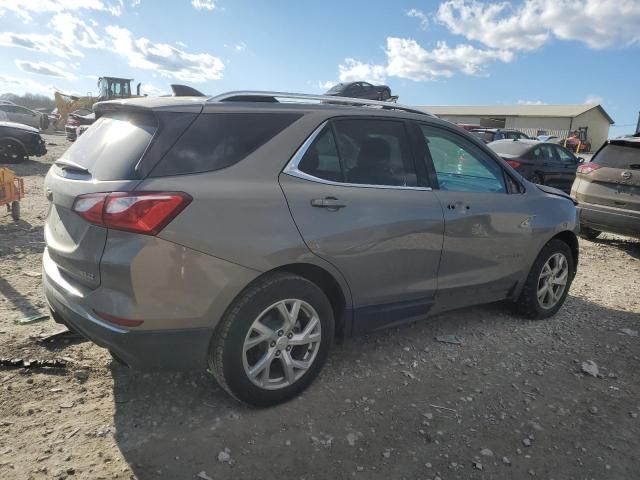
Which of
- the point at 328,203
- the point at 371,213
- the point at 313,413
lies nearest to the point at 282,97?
the point at 328,203

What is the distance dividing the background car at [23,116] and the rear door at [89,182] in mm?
30588

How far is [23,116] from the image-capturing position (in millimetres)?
30734

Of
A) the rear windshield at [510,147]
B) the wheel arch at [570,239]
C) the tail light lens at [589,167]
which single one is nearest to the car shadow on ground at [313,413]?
the wheel arch at [570,239]

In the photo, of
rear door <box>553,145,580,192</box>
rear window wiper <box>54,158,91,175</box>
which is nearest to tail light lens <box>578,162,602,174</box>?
rear door <box>553,145,580,192</box>

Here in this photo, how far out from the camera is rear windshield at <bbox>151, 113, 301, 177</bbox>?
8.39 ft

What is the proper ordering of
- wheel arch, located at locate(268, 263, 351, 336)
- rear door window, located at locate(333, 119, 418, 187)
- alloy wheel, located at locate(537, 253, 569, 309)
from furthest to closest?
alloy wheel, located at locate(537, 253, 569, 309) → rear door window, located at locate(333, 119, 418, 187) → wheel arch, located at locate(268, 263, 351, 336)

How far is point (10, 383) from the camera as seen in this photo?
310cm

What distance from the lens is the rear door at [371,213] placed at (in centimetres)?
291

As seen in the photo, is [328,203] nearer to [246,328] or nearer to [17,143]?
[246,328]

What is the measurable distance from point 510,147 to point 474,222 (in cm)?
904

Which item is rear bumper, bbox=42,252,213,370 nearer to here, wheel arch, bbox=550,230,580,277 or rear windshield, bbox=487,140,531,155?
wheel arch, bbox=550,230,580,277

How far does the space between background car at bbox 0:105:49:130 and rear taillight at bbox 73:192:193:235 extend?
31.2 meters

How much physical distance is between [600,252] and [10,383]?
760cm

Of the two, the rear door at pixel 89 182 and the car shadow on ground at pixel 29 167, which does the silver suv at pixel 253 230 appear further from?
the car shadow on ground at pixel 29 167
